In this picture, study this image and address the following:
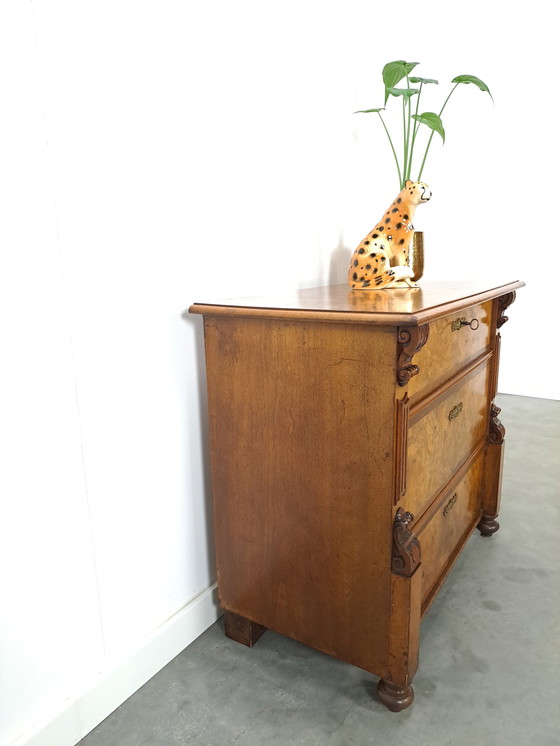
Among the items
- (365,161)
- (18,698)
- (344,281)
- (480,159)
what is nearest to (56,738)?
(18,698)

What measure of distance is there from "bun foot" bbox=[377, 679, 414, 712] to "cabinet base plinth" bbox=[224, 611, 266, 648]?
1.19ft

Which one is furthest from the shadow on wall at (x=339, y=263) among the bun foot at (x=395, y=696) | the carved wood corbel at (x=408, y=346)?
the bun foot at (x=395, y=696)

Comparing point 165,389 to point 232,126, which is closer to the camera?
point 165,389

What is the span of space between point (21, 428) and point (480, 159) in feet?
11.8

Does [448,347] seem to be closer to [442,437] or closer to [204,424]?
[442,437]

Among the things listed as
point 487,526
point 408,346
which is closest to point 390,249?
point 408,346

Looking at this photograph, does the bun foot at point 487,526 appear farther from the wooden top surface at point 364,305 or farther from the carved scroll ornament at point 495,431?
the wooden top surface at point 364,305

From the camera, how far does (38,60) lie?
949 millimetres

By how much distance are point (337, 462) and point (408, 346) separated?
302 millimetres

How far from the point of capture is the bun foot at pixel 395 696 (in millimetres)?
1193

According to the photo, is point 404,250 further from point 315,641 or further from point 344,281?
point 315,641

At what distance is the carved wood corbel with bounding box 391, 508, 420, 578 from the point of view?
1106 millimetres

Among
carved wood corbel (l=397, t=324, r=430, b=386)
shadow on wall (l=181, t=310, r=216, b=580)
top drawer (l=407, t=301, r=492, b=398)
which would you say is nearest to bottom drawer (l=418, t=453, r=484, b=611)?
top drawer (l=407, t=301, r=492, b=398)

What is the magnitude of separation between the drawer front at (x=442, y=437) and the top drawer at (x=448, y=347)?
0.06m
